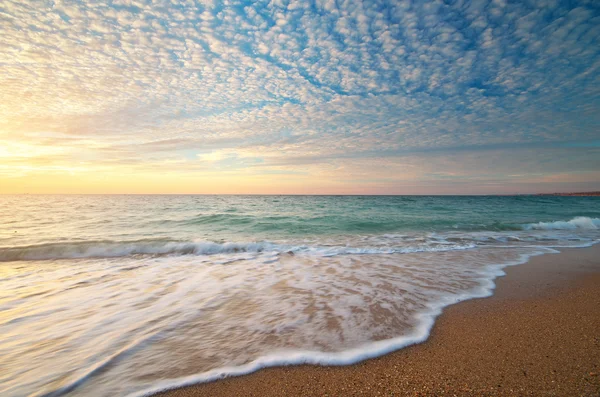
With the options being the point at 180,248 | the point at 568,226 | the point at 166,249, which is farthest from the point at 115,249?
the point at 568,226

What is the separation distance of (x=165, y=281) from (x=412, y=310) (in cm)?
535

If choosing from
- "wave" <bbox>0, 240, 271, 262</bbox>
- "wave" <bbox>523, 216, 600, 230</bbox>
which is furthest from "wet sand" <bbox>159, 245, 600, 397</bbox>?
"wave" <bbox>523, 216, 600, 230</bbox>

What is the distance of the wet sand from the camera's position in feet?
7.61

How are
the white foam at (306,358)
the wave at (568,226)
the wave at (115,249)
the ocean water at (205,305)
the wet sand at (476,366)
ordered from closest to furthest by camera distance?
the wet sand at (476,366) → the white foam at (306,358) → the ocean water at (205,305) → the wave at (115,249) → the wave at (568,226)

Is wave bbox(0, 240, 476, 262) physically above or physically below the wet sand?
below

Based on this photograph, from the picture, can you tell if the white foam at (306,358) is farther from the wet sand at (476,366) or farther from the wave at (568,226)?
the wave at (568,226)

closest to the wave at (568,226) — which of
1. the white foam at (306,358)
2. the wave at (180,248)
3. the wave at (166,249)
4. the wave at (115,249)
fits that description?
the wave at (180,248)

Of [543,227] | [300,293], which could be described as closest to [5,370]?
[300,293]

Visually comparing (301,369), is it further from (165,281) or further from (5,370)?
(165,281)

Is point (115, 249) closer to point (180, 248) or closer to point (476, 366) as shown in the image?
point (180, 248)

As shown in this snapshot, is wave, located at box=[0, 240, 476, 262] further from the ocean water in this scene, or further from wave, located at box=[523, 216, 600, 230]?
wave, located at box=[523, 216, 600, 230]

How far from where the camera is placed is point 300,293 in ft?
17.1

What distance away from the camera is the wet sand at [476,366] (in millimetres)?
2318

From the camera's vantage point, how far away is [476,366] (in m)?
2.62
